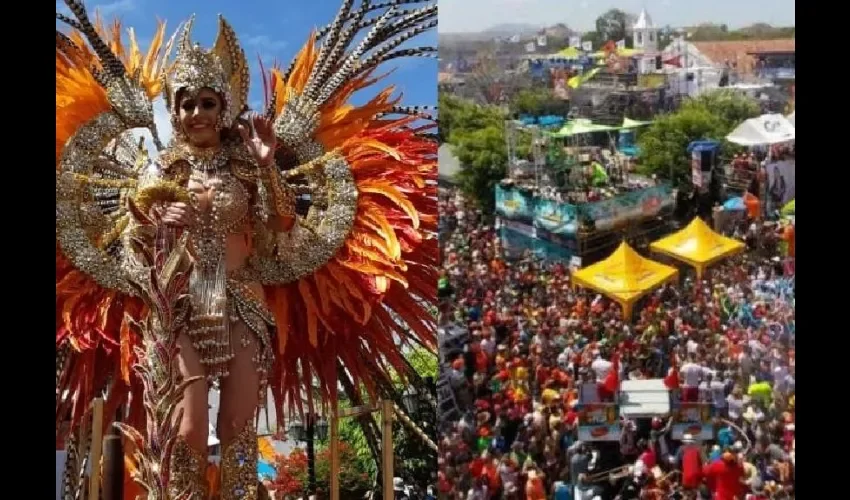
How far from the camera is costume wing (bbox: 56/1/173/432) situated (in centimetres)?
521

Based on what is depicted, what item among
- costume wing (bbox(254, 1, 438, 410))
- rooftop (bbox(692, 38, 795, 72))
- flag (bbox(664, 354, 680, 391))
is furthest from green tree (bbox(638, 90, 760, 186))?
costume wing (bbox(254, 1, 438, 410))

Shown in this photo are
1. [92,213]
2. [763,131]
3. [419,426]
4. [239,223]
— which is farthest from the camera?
[419,426]

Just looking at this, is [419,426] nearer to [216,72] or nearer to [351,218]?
[351,218]

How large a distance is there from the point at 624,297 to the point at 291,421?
1766mm

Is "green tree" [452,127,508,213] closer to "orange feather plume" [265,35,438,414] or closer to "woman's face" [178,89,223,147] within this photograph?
"orange feather plume" [265,35,438,414]

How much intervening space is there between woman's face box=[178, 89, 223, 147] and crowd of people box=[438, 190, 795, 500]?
4.80ft

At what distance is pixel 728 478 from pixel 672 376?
0.55 meters

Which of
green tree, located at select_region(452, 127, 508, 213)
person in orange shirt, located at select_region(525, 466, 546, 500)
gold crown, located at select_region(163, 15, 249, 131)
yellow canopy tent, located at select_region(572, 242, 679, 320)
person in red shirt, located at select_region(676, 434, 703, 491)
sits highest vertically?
gold crown, located at select_region(163, 15, 249, 131)

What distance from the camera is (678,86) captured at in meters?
5.82

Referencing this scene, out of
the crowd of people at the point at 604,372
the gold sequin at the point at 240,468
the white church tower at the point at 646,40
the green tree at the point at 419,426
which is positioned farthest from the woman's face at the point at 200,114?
the white church tower at the point at 646,40

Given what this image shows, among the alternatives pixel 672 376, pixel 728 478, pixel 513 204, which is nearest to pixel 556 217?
pixel 513 204

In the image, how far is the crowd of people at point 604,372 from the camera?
5.61m

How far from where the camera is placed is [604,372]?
229 inches

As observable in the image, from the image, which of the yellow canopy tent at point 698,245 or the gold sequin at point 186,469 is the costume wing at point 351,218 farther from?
the yellow canopy tent at point 698,245
